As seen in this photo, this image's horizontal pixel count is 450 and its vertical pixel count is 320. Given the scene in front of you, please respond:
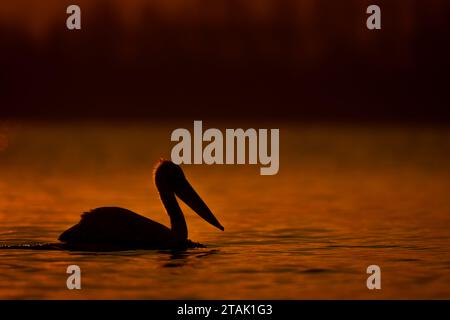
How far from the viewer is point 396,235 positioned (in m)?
16.7

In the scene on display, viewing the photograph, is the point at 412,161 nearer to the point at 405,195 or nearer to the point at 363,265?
the point at 405,195

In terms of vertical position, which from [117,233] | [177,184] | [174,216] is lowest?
[117,233]

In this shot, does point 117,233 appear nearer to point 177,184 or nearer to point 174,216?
point 174,216

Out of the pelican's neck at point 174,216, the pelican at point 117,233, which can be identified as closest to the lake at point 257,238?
the pelican at point 117,233

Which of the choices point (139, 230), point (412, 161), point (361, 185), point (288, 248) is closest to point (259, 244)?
point (288, 248)

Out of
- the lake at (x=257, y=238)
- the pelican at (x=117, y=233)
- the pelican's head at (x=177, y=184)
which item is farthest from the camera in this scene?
the pelican's head at (x=177, y=184)

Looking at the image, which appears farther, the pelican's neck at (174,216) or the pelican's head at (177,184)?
the pelican's head at (177,184)

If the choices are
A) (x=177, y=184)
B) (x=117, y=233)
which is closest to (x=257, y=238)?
(x=177, y=184)

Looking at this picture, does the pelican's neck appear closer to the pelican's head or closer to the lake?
the pelican's head

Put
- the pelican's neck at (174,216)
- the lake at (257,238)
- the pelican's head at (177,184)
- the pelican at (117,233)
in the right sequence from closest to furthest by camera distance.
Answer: the lake at (257,238) < the pelican at (117,233) < the pelican's neck at (174,216) < the pelican's head at (177,184)

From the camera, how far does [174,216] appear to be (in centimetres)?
1545

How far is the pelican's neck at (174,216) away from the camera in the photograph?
1526 cm

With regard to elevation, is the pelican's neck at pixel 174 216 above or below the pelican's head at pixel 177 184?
below

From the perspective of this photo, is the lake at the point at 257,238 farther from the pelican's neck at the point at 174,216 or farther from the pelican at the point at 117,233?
the pelican's neck at the point at 174,216
